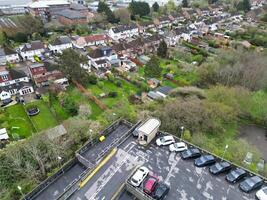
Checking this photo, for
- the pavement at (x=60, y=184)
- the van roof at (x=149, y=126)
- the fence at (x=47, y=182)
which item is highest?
the van roof at (x=149, y=126)

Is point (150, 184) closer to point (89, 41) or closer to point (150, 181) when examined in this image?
point (150, 181)

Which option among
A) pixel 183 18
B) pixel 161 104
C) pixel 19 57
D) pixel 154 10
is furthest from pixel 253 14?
pixel 19 57

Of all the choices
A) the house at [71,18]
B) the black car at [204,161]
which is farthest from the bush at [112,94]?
the house at [71,18]

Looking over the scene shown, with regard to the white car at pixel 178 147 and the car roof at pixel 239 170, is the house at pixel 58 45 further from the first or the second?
the car roof at pixel 239 170

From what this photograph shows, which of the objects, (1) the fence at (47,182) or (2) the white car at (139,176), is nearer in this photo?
(2) the white car at (139,176)

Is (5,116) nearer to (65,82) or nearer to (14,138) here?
(14,138)

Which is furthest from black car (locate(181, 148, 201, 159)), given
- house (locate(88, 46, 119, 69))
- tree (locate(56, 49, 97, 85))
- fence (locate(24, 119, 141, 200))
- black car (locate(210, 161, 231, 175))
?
house (locate(88, 46, 119, 69))

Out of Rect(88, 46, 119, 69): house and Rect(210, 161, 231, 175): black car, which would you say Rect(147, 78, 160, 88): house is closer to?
Rect(88, 46, 119, 69): house

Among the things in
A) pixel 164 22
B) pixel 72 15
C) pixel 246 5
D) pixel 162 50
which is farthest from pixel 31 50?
pixel 246 5
